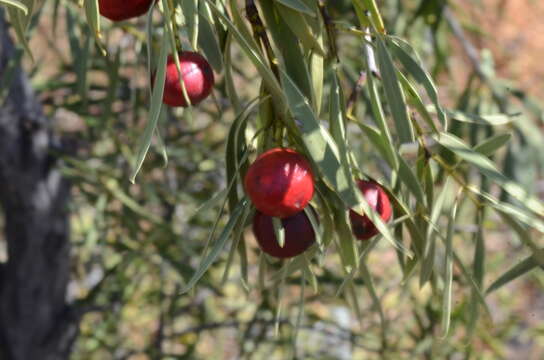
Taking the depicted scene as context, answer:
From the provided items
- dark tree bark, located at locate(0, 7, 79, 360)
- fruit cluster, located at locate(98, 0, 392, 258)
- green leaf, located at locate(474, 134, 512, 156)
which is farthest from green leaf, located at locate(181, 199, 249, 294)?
dark tree bark, located at locate(0, 7, 79, 360)

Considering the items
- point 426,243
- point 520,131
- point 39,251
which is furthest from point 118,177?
point 426,243

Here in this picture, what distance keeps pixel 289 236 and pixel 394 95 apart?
137 millimetres

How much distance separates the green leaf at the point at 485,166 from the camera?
640mm

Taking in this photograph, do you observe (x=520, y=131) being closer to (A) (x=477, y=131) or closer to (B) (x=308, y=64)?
(A) (x=477, y=131)

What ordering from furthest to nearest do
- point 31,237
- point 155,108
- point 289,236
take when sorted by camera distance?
point 31,237 < point 289,236 < point 155,108

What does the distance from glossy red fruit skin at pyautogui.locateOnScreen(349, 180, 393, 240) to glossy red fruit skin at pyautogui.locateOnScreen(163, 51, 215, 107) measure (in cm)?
15

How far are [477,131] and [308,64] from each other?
3.29 ft

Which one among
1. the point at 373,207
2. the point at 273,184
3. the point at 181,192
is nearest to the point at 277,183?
the point at 273,184

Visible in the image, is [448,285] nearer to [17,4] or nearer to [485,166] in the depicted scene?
[485,166]

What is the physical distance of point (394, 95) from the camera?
1.93 feet

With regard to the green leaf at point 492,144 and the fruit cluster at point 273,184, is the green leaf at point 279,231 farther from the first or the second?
the green leaf at point 492,144

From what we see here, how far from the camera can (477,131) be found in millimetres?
1566

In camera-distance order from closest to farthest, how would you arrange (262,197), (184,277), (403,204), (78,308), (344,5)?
1. (262,197)
2. (403,204)
3. (184,277)
4. (78,308)
5. (344,5)

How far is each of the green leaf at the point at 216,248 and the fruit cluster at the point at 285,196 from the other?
0.06 ft
